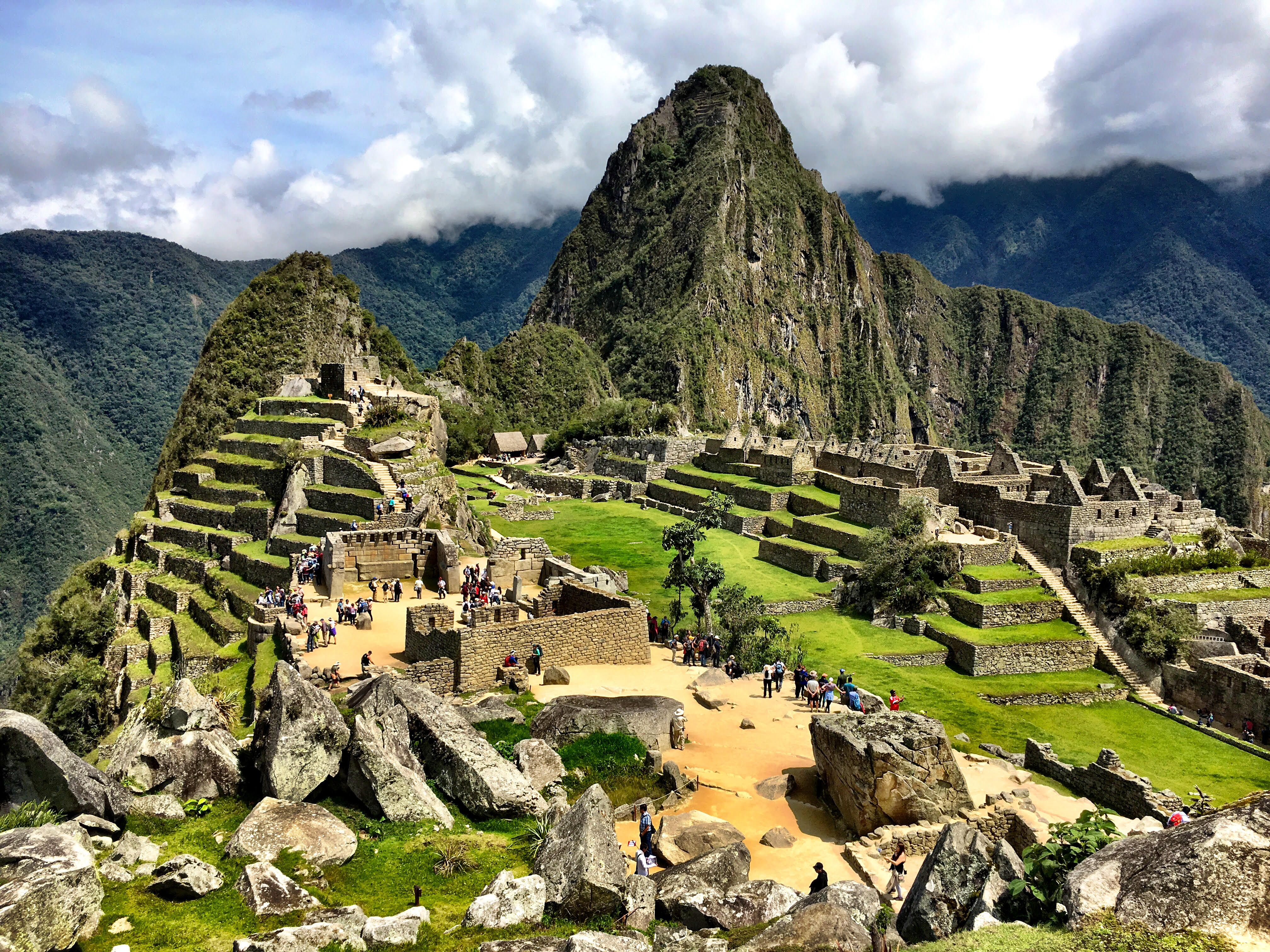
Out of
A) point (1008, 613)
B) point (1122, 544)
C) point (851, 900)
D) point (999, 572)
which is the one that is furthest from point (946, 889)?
point (1122, 544)

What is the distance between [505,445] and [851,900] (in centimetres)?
7486

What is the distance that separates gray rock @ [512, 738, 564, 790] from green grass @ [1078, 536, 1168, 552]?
25466mm

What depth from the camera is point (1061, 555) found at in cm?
3203

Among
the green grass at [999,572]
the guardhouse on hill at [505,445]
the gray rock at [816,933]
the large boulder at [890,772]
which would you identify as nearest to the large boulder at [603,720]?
the large boulder at [890,772]

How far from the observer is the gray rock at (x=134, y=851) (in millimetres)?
7871

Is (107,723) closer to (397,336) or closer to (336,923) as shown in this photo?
(336,923)

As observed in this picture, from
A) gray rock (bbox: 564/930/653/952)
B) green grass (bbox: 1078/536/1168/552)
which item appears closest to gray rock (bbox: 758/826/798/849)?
gray rock (bbox: 564/930/653/952)

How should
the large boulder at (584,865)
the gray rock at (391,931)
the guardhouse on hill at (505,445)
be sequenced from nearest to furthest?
the gray rock at (391,931) < the large boulder at (584,865) < the guardhouse on hill at (505,445)

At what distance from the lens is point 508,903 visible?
25.8 feet

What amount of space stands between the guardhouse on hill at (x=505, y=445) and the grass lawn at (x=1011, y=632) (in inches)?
2211

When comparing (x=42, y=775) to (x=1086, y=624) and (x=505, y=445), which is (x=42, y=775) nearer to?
(x=1086, y=624)

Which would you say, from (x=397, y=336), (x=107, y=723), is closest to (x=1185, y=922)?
(x=107, y=723)

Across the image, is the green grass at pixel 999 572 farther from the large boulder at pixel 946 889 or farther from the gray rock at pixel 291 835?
the gray rock at pixel 291 835

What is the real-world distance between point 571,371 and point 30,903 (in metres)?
138
